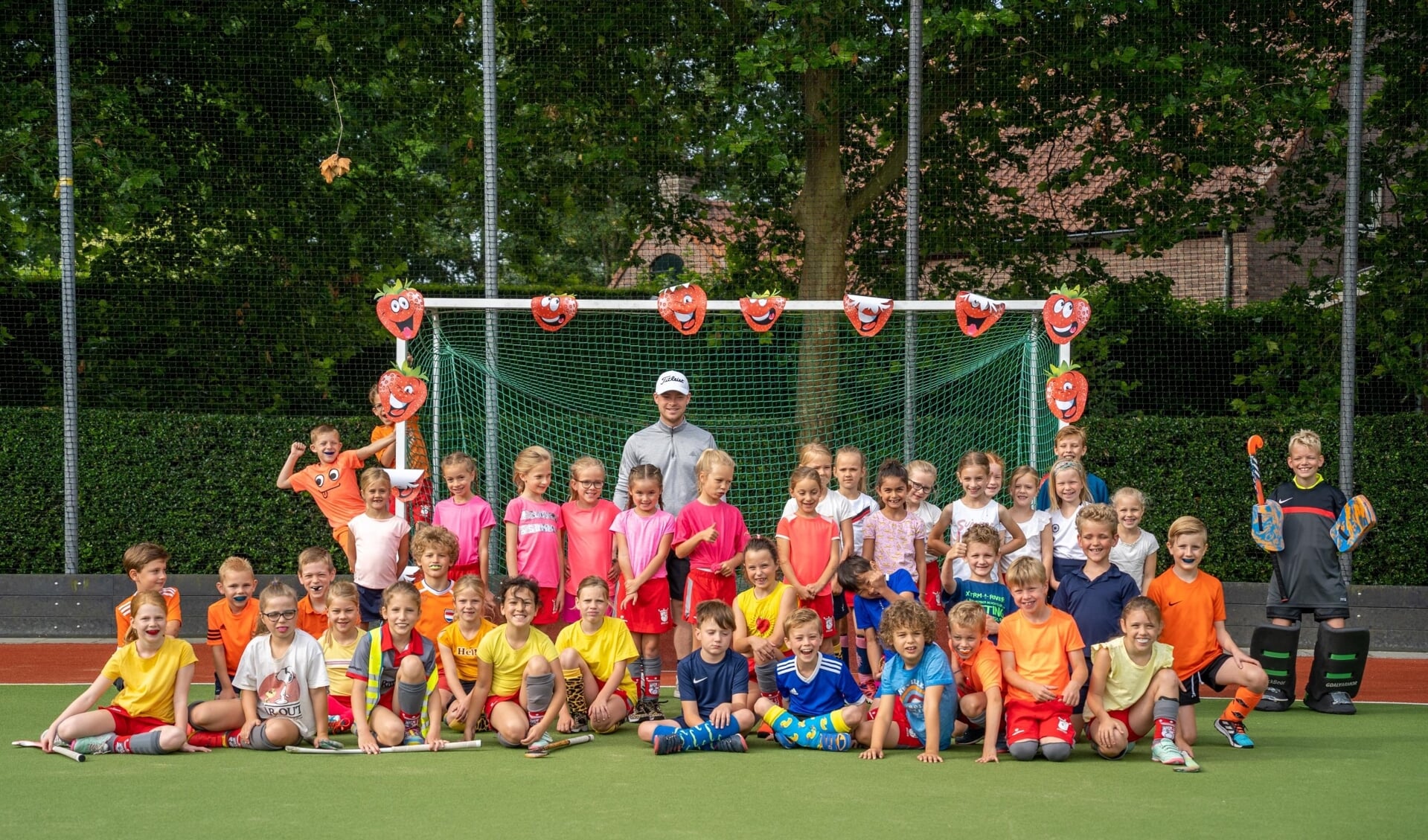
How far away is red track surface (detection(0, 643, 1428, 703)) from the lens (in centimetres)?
750

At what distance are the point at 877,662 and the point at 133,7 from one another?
24.3ft

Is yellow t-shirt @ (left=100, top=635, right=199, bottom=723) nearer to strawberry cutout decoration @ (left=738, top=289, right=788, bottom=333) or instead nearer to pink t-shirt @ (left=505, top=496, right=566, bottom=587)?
pink t-shirt @ (left=505, top=496, right=566, bottom=587)

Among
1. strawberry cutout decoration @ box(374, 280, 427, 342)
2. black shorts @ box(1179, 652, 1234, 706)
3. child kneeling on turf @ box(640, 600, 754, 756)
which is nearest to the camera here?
child kneeling on turf @ box(640, 600, 754, 756)

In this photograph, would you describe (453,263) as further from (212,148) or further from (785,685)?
(785,685)

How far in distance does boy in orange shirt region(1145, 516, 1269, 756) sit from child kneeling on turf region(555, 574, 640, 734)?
2506 millimetres

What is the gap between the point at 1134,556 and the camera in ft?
21.0

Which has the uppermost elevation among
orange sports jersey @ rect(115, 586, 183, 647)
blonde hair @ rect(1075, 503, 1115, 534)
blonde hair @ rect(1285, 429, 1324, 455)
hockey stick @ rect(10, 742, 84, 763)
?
blonde hair @ rect(1285, 429, 1324, 455)

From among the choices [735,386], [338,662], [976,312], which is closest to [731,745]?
[338,662]

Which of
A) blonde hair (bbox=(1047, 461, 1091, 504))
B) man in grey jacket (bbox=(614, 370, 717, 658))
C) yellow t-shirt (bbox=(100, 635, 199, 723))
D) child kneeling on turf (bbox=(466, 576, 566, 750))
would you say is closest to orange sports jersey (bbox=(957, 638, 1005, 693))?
blonde hair (bbox=(1047, 461, 1091, 504))

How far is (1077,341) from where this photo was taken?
32.6ft

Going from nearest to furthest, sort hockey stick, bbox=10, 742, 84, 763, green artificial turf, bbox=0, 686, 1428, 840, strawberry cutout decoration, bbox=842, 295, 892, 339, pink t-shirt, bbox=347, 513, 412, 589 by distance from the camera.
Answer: green artificial turf, bbox=0, 686, 1428, 840 < hockey stick, bbox=10, 742, 84, 763 < pink t-shirt, bbox=347, 513, 412, 589 < strawberry cutout decoration, bbox=842, 295, 892, 339

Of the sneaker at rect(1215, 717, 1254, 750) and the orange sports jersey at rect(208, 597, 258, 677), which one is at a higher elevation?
the orange sports jersey at rect(208, 597, 258, 677)

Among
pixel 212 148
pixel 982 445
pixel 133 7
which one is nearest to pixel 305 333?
pixel 212 148

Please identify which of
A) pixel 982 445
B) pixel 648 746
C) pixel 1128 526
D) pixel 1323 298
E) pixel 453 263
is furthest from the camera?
pixel 453 263
